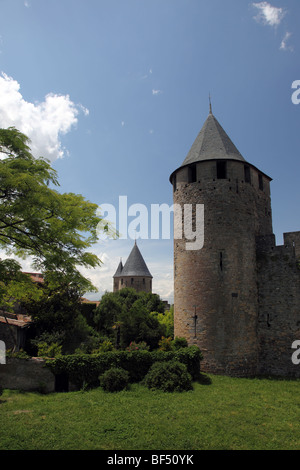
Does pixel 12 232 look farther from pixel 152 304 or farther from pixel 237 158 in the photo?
pixel 152 304

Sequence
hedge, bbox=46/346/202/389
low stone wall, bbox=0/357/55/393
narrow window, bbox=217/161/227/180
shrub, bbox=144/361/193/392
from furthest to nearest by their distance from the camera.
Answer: narrow window, bbox=217/161/227/180
hedge, bbox=46/346/202/389
low stone wall, bbox=0/357/55/393
shrub, bbox=144/361/193/392

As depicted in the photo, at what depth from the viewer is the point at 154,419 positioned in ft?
28.3

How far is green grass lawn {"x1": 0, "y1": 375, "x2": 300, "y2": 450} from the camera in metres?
7.12

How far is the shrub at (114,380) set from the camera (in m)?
11.8

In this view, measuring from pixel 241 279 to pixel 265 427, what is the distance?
7.69 m

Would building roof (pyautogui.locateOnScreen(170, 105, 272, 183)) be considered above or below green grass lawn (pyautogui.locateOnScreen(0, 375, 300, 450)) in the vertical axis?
above

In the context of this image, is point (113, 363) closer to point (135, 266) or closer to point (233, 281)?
point (233, 281)

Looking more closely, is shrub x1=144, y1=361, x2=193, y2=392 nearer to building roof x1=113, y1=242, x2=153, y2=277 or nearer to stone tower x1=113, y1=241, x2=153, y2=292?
stone tower x1=113, y1=241, x2=153, y2=292

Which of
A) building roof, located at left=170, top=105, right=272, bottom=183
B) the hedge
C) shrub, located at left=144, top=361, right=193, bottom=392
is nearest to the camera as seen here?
shrub, located at left=144, top=361, right=193, bottom=392

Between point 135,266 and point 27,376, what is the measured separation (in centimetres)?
3311

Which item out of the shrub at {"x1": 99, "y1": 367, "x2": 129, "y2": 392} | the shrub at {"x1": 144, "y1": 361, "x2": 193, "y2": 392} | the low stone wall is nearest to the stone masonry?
the shrub at {"x1": 144, "y1": 361, "x2": 193, "y2": 392}

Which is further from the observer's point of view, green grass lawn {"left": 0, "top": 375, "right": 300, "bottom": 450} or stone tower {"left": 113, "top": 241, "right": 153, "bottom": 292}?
stone tower {"left": 113, "top": 241, "right": 153, "bottom": 292}

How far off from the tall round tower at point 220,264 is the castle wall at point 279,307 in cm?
51

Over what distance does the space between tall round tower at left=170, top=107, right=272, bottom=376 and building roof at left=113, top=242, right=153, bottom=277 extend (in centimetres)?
2857
